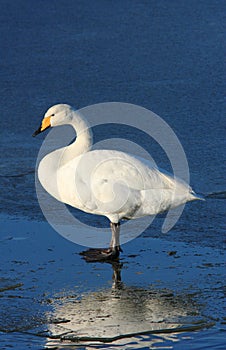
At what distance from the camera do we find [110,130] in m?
7.88

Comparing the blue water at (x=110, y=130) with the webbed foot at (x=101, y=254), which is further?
the webbed foot at (x=101, y=254)

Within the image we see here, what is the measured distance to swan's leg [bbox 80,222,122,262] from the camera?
17.5 feet

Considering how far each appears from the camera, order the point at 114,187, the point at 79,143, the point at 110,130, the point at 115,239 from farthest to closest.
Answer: the point at 110,130, the point at 79,143, the point at 115,239, the point at 114,187

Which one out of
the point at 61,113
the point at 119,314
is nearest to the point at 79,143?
the point at 61,113

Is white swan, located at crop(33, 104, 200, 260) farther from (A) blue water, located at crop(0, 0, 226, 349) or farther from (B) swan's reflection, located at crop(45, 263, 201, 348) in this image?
(B) swan's reflection, located at crop(45, 263, 201, 348)

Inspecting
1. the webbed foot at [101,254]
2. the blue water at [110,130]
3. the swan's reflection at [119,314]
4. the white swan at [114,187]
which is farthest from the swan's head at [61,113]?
the swan's reflection at [119,314]

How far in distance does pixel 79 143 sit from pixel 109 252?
2.89 feet

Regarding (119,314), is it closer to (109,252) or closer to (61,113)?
Answer: (109,252)

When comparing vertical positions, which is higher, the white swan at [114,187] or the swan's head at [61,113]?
the swan's head at [61,113]

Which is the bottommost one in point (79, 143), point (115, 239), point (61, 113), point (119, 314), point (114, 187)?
point (119, 314)

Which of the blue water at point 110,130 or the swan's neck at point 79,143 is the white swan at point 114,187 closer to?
the swan's neck at point 79,143

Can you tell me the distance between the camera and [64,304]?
450 cm

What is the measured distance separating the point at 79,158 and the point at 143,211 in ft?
1.98

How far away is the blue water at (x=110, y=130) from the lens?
181 inches
